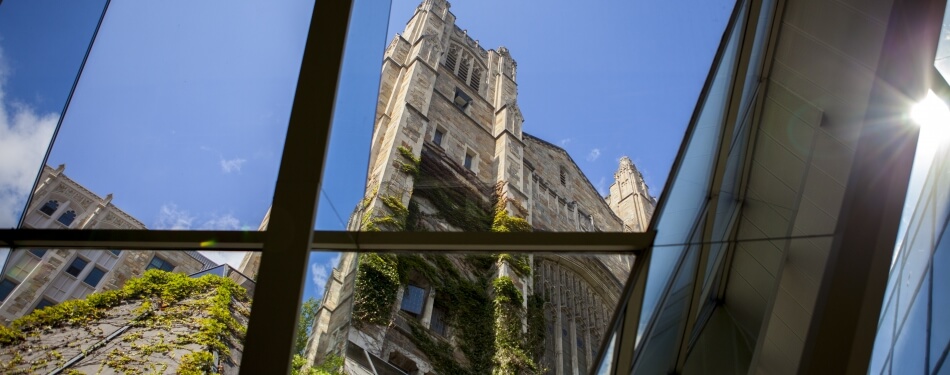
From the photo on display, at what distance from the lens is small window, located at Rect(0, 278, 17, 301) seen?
4.26m

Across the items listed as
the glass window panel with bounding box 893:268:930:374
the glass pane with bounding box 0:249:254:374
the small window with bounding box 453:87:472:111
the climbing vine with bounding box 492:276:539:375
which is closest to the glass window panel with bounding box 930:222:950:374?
the glass window panel with bounding box 893:268:930:374

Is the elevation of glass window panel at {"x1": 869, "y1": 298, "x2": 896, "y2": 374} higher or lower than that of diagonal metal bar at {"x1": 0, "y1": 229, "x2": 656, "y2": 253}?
higher

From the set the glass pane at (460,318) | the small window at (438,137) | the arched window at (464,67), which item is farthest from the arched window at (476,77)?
the glass pane at (460,318)

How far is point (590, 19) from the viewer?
766 cm

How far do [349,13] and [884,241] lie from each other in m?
2.74

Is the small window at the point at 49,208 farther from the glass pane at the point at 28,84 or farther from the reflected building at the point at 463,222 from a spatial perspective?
the reflected building at the point at 463,222

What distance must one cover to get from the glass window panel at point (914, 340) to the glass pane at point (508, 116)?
2095mm

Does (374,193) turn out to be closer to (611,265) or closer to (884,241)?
(611,265)

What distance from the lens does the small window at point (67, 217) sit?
397cm

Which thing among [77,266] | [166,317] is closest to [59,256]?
[77,266]

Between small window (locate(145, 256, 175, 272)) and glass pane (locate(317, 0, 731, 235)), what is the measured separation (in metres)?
2.66

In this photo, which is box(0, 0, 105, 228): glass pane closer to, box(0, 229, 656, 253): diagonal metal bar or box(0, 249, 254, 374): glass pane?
box(0, 229, 656, 253): diagonal metal bar

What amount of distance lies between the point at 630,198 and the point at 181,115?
28913 mm

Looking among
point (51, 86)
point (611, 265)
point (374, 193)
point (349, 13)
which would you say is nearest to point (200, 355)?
point (51, 86)
